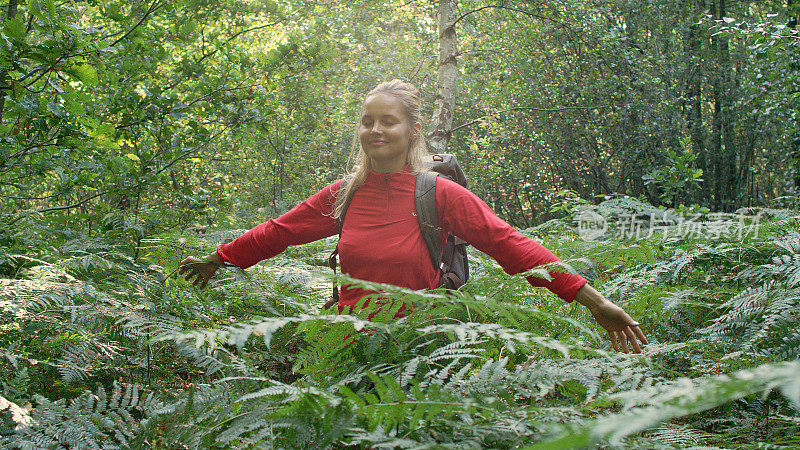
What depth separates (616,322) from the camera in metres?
2.19

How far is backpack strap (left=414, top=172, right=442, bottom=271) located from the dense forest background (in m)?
0.27

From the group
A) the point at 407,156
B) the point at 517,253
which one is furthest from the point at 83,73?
the point at 517,253

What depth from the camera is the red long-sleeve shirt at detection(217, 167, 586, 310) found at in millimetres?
2662

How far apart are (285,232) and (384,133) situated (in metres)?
0.84

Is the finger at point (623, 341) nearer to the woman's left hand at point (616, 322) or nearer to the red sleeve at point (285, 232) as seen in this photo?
the woman's left hand at point (616, 322)

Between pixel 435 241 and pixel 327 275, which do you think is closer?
pixel 327 275

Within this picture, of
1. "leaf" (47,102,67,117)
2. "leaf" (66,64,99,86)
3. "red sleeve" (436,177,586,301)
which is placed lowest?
"red sleeve" (436,177,586,301)

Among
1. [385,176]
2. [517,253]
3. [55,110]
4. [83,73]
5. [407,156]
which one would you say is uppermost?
[83,73]

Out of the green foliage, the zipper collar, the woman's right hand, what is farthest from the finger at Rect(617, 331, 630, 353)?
the green foliage

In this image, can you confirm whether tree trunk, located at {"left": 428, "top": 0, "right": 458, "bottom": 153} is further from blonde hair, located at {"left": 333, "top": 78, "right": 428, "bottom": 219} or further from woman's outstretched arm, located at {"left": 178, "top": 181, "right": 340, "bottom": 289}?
woman's outstretched arm, located at {"left": 178, "top": 181, "right": 340, "bottom": 289}

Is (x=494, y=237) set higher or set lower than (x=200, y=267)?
higher

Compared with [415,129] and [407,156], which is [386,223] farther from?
[415,129]

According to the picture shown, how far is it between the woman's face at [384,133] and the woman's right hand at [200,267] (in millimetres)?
1103

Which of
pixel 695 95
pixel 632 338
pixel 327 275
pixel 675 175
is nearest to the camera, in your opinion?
pixel 327 275
